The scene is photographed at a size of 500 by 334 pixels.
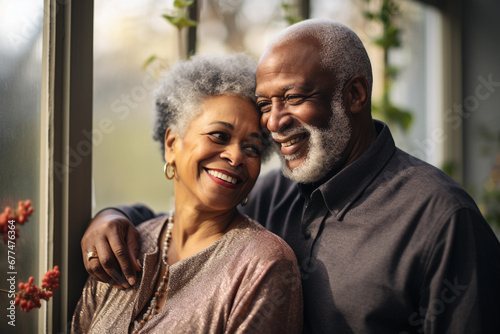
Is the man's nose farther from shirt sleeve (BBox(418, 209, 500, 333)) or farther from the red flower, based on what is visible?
the red flower

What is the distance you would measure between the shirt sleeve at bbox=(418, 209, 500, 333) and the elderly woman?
37 cm

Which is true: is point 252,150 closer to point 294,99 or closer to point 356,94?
point 294,99

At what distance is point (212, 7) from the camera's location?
222 cm

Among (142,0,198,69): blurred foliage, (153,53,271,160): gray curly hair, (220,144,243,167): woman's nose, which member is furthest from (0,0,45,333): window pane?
(220,144,243,167): woman's nose

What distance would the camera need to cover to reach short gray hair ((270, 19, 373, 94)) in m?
1.46

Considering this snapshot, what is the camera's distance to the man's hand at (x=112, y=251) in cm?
140

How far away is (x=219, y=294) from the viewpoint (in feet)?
4.20

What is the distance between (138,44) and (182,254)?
100 centimetres

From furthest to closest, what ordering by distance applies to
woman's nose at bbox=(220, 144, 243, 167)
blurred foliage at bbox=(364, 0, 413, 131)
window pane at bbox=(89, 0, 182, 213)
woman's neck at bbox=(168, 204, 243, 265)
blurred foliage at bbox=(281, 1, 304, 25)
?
blurred foliage at bbox=(364, 0, 413, 131), blurred foliage at bbox=(281, 1, 304, 25), window pane at bbox=(89, 0, 182, 213), woman's neck at bbox=(168, 204, 243, 265), woman's nose at bbox=(220, 144, 243, 167)

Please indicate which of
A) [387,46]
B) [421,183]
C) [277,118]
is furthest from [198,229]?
[387,46]

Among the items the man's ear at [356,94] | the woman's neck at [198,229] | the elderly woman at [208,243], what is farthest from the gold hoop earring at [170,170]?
the man's ear at [356,94]

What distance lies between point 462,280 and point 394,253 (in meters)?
0.19

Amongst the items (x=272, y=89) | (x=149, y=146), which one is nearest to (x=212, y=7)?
(x=149, y=146)

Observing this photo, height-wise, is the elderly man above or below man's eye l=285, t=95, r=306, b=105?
below
